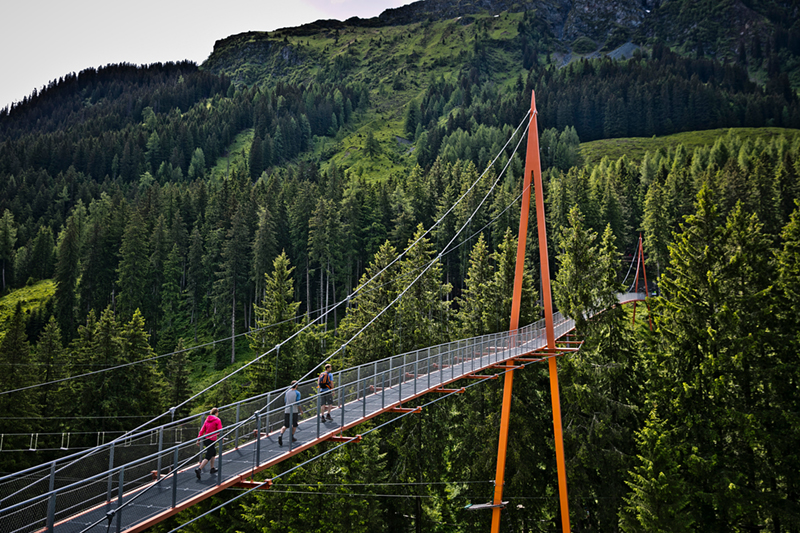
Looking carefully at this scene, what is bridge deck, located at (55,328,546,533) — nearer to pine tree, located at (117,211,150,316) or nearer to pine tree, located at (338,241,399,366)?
pine tree, located at (338,241,399,366)

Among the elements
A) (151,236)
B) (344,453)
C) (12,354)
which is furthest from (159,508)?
(151,236)

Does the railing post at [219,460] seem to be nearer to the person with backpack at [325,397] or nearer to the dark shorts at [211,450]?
the dark shorts at [211,450]

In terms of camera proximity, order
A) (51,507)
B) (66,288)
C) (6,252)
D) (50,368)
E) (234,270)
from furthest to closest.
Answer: (6,252) → (66,288) → (234,270) → (50,368) → (51,507)

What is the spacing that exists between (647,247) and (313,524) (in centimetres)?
4977

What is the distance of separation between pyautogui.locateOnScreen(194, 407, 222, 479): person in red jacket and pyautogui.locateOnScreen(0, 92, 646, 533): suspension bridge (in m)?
0.15

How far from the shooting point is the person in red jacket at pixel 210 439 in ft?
36.8

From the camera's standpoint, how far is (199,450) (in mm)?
12023

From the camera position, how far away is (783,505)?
19844 millimetres

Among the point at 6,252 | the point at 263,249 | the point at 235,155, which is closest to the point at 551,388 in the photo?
the point at 263,249

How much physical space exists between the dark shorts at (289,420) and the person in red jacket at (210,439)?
→ 1.68 metres

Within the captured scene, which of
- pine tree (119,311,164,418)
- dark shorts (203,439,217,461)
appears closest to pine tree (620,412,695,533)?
dark shorts (203,439,217,461)

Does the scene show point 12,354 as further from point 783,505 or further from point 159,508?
point 783,505

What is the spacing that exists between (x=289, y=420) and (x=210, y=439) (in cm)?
204

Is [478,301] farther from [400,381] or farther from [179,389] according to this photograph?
[179,389]
